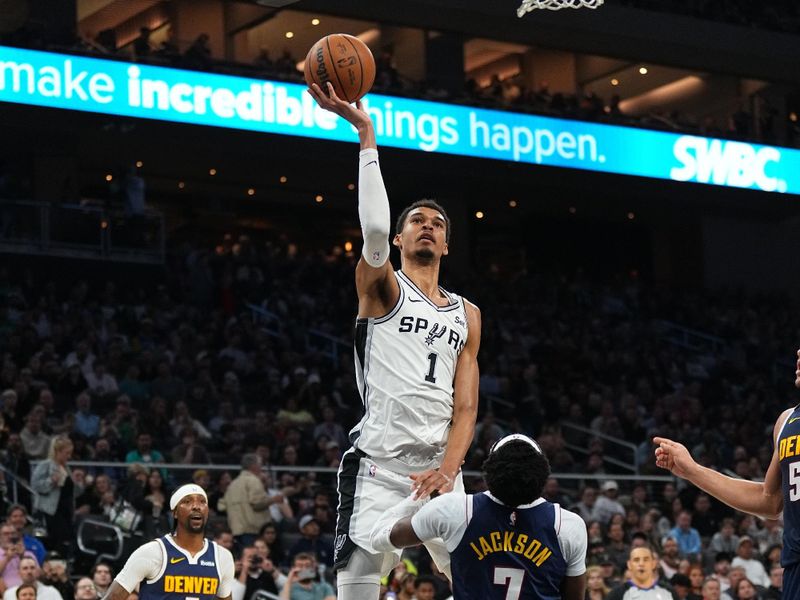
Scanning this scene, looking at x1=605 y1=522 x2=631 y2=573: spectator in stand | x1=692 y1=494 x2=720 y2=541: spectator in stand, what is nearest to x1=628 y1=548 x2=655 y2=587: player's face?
x1=605 y1=522 x2=631 y2=573: spectator in stand

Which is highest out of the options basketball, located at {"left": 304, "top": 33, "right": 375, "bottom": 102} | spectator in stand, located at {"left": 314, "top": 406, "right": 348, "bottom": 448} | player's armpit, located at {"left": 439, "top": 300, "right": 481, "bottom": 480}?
basketball, located at {"left": 304, "top": 33, "right": 375, "bottom": 102}

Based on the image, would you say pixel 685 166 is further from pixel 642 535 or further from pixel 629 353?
pixel 642 535

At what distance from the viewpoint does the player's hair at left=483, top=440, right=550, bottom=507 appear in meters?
5.46

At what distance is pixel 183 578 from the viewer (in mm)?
9430

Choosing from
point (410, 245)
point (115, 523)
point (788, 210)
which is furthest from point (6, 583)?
point (788, 210)

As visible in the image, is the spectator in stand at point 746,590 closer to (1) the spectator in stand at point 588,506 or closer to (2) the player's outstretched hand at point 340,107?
(1) the spectator in stand at point 588,506

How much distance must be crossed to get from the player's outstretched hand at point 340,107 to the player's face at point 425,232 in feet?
1.76

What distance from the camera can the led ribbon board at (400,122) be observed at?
2195cm

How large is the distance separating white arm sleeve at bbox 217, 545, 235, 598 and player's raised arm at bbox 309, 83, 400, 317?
3681 millimetres

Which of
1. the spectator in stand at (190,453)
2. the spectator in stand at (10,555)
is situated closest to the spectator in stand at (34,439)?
the spectator in stand at (190,453)

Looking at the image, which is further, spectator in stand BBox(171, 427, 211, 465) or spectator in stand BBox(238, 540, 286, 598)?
spectator in stand BBox(171, 427, 211, 465)

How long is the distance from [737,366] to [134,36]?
13.1 meters

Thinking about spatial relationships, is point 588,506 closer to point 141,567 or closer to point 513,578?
point 141,567

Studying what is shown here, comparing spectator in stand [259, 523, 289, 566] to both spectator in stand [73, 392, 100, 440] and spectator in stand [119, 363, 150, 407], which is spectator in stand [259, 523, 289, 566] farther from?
spectator in stand [119, 363, 150, 407]
